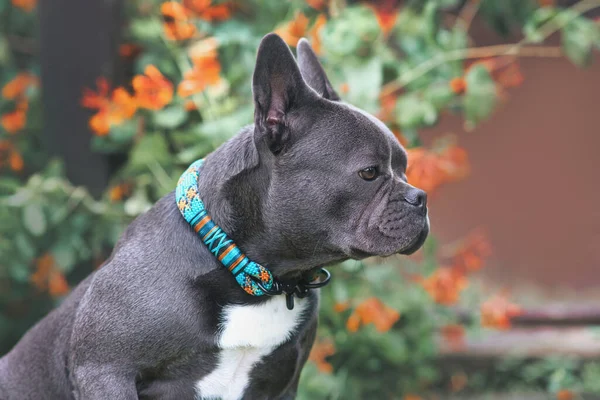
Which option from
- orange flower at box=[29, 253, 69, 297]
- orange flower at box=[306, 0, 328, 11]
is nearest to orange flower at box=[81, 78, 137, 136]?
orange flower at box=[29, 253, 69, 297]

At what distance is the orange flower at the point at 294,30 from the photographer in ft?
12.7

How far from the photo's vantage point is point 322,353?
13.2 feet

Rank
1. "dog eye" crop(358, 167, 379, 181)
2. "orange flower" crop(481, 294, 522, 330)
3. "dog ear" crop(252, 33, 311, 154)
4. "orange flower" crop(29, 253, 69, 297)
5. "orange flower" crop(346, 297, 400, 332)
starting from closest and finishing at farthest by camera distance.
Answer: "dog ear" crop(252, 33, 311, 154)
"dog eye" crop(358, 167, 379, 181)
"orange flower" crop(346, 297, 400, 332)
"orange flower" crop(481, 294, 522, 330)
"orange flower" crop(29, 253, 69, 297)

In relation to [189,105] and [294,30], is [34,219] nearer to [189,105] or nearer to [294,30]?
[189,105]

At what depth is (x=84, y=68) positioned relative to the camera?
4.49 meters

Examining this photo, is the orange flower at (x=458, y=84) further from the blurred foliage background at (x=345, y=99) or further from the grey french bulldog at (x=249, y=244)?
the grey french bulldog at (x=249, y=244)

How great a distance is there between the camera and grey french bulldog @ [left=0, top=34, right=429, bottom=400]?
2430 millimetres

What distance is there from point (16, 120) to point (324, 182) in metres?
2.80

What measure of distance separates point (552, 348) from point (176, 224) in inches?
135

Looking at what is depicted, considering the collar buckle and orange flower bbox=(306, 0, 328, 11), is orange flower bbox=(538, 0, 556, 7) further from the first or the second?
the collar buckle

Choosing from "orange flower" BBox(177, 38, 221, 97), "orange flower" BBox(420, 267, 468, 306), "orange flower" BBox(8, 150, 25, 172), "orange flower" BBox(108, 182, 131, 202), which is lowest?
"orange flower" BBox(420, 267, 468, 306)

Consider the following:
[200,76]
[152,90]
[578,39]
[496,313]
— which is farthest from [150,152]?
[578,39]

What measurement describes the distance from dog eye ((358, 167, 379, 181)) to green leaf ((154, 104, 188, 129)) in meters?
1.71

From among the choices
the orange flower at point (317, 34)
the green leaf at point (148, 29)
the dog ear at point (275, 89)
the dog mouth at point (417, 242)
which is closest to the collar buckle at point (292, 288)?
the dog mouth at point (417, 242)
